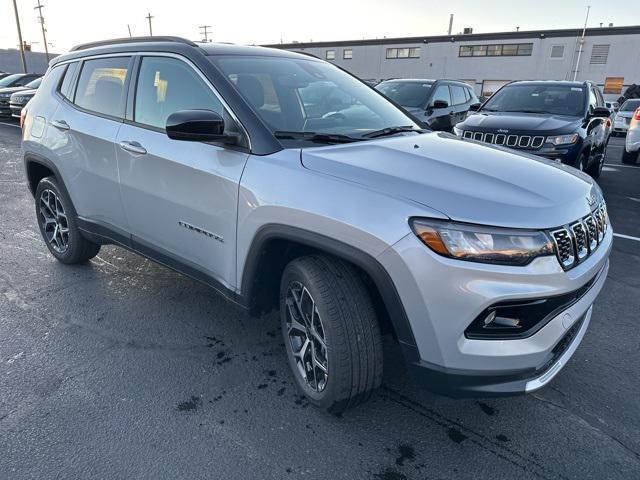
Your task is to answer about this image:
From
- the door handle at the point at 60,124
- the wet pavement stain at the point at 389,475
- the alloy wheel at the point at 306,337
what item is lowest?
the wet pavement stain at the point at 389,475

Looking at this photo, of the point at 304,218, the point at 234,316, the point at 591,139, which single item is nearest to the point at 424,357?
the point at 304,218

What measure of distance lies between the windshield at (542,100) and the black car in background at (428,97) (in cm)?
139

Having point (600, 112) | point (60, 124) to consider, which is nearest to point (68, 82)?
point (60, 124)

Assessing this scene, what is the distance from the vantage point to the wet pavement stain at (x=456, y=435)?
232 centimetres

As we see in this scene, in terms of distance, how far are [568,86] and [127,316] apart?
7240 mm

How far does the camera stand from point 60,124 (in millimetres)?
3768

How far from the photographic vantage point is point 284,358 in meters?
2.97

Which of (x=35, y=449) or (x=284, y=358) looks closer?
(x=35, y=449)

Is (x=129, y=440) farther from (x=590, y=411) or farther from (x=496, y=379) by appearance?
(x=590, y=411)

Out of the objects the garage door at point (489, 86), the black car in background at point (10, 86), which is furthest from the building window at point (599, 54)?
the black car in background at point (10, 86)

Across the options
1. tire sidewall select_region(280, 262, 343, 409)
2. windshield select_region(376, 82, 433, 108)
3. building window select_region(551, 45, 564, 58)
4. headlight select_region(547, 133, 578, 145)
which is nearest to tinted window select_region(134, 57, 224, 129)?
tire sidewall select_region(280, 262, 343, 409)

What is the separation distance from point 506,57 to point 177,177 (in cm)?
4032

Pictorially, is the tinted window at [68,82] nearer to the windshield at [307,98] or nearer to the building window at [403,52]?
the windshield at [307,98]

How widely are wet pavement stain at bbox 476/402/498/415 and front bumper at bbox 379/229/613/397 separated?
554 mm
